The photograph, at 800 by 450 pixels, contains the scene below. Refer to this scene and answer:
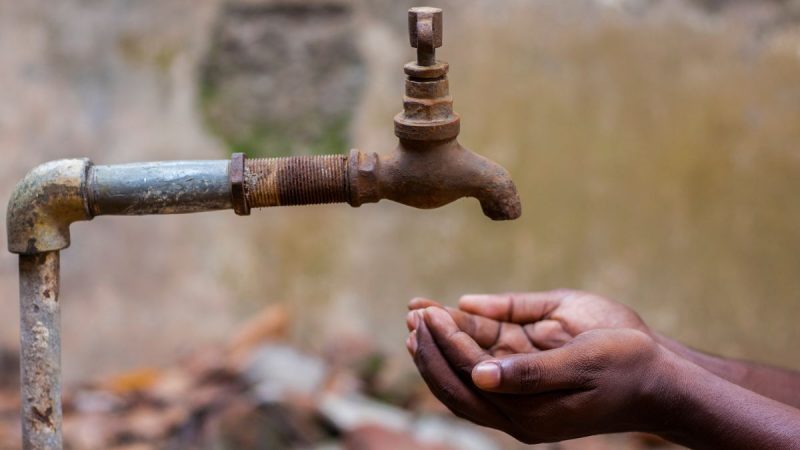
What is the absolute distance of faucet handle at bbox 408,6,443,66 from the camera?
124 cm

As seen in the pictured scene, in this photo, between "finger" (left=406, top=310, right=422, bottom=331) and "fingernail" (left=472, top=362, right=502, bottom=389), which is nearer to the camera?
"fingernail" (left=472, top=362, right=502, bottom=389)

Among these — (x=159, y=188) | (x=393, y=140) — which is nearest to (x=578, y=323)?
(x=159, y=188)

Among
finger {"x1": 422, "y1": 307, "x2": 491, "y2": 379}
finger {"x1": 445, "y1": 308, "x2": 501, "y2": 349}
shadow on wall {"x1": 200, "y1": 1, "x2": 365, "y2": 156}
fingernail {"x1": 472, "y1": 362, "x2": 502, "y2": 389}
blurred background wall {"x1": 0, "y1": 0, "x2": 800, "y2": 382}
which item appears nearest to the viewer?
fingernail {"x1": 472, "y1": 362, "x2": 502, "y2": 389}

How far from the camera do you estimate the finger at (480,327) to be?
1.46 meters

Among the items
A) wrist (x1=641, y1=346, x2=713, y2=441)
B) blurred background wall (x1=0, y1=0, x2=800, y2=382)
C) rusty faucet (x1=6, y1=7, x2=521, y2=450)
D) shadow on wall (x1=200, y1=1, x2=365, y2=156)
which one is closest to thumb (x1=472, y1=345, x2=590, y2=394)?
wrist (x1=641, y1=346, x2=713, y2=441)

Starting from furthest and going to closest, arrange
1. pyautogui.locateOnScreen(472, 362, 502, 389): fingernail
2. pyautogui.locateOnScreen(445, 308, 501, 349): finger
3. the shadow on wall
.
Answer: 1. the shadow on wall
2. pyautogui.locateOnScreen(445, 308, 501, 349): finger
3. pyautogui.locateOnScreen(472, 362, 502, 389): fingernail

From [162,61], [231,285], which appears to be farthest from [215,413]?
[162,61]

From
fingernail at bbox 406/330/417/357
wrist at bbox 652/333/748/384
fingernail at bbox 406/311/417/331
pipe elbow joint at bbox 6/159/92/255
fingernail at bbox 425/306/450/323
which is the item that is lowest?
wrist at bbox 652/333/748/384

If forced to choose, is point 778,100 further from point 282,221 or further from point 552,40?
point 282,221

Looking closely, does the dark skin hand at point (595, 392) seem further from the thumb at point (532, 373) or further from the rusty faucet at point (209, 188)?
the rusty faucet at point (209, 188)

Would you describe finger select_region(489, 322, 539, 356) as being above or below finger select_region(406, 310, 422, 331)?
below

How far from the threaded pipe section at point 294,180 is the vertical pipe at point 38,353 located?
0.94 ft

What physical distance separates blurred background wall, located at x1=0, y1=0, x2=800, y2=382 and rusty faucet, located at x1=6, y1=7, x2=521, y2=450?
1.34 meters

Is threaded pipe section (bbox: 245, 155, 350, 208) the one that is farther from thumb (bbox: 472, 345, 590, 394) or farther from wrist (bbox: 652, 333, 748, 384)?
wrist (bbox: 652, 333, 748, 384)
